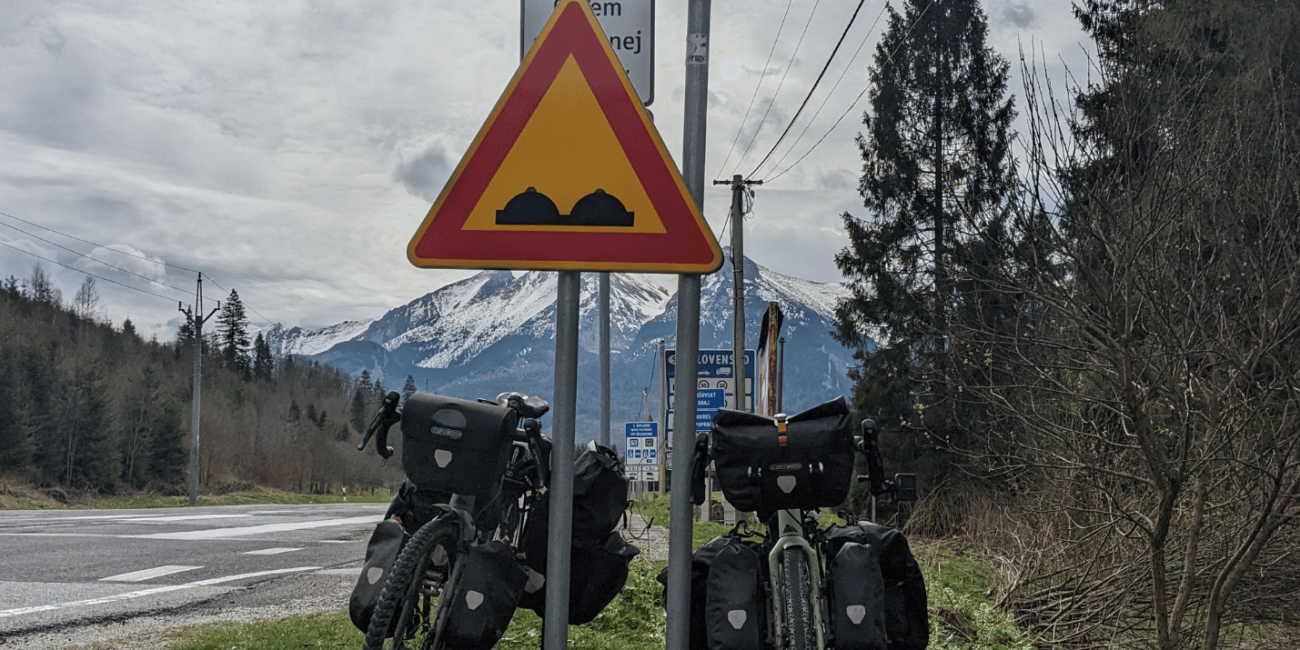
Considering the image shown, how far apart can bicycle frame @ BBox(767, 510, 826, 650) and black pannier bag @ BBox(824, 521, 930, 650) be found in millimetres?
157

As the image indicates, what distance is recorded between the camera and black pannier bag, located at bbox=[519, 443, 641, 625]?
14.3 ft

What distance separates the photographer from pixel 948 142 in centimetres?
3222

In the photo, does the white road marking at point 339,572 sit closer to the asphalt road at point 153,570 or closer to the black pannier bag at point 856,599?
the asphalt road at point 153,570

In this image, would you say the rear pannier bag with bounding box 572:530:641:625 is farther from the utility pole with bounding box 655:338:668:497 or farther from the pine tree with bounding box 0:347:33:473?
the pine tree with bounding box 0:347:33:473

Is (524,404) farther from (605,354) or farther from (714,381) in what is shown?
(714,381)

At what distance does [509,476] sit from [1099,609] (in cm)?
605

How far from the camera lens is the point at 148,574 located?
9.31 metres

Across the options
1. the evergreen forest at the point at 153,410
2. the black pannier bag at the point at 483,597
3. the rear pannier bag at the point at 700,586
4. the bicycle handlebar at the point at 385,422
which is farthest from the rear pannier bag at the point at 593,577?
the evergreen forest at the point at 153,410

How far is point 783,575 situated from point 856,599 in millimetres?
271

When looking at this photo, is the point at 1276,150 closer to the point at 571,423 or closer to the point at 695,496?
the point at 695,496

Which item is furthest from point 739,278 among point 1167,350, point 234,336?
point 234,336

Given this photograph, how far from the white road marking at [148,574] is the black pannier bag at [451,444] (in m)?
6.35

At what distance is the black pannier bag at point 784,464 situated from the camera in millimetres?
3584

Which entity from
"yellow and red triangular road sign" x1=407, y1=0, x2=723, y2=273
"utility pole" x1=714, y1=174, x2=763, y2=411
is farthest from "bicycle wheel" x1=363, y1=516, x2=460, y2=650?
"utility pole" x1=714, y1=174, x2=763, y2=411
